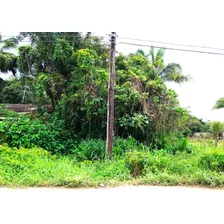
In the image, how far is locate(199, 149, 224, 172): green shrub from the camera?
5402 mm

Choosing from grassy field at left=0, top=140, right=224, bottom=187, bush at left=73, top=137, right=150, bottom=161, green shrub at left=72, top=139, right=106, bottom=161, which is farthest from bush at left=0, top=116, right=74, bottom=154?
grassy field at left=0, top=140, right=224, bottom=187

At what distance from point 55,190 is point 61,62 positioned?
5828 millimetres

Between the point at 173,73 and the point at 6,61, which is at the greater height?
the point at 6,61

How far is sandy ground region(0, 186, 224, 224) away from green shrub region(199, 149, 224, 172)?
80 cm

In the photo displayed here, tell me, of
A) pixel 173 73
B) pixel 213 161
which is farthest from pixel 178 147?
pixel 173 73

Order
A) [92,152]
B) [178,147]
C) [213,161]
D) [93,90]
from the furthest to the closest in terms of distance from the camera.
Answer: [178,147] → [93,90] → [92,152] → [213,161]

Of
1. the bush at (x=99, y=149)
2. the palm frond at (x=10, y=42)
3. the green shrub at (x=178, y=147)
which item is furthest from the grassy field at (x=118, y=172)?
the palm frond at (x=10, y=42)

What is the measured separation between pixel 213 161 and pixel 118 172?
2.21 m

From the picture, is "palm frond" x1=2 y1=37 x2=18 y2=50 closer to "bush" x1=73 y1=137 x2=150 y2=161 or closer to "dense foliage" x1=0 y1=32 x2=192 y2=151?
"dense foliage" x1=0 y1=32 x2=192 y2=151

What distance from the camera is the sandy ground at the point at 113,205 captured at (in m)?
3.43

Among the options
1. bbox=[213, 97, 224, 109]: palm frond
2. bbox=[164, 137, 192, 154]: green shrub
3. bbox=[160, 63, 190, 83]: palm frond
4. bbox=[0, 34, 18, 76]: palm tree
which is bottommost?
bbox=[164, 137, 192, 154]: green shrub

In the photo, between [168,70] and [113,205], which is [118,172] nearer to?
→ [113,205]

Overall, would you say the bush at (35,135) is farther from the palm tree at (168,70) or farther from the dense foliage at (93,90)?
the palm tree at (168,70)

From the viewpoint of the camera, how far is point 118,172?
5238 millimetres
